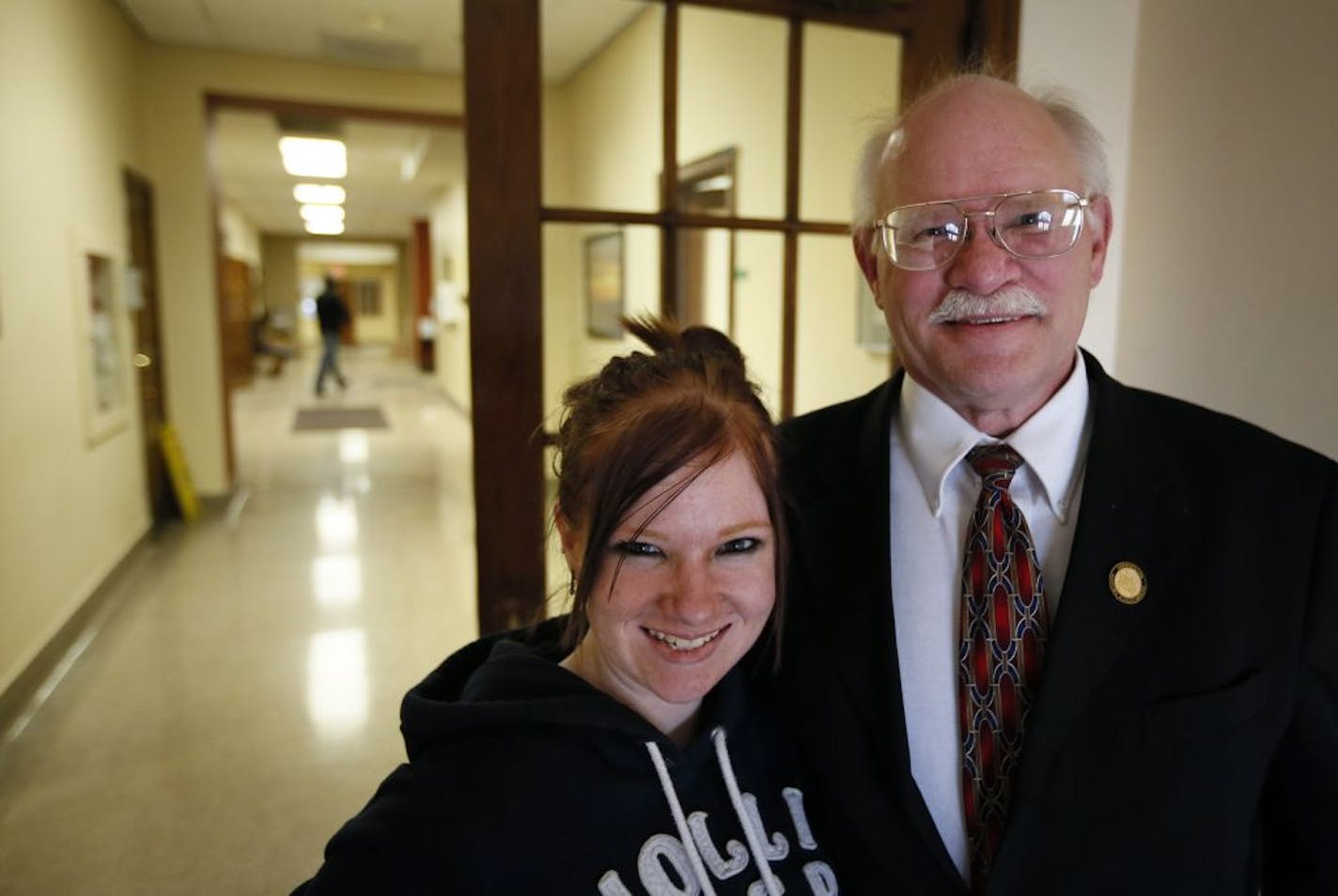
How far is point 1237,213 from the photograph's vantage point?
5.80 ft

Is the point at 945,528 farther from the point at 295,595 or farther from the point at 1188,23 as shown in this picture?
the point at 295,595

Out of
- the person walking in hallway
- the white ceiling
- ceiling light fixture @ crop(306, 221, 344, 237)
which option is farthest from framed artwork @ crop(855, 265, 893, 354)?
ceiling light fixture @ crop(306, 221, 344, 237)

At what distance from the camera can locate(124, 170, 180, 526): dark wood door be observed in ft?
18.8

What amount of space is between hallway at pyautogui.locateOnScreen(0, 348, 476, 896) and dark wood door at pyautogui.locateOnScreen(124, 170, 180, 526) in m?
0.32

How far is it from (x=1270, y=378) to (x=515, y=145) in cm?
150

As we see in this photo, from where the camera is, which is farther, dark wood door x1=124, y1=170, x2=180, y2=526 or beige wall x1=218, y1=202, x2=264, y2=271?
beige wall x1=218, y1=202, x2=264, y2=271

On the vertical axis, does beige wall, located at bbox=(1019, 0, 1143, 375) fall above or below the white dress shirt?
above

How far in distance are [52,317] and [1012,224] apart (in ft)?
13.7

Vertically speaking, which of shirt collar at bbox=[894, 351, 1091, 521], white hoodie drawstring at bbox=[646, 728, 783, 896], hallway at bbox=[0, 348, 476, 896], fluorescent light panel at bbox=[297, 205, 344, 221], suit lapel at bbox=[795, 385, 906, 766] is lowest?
hallway at bbox=[0, 348, 476, 896]

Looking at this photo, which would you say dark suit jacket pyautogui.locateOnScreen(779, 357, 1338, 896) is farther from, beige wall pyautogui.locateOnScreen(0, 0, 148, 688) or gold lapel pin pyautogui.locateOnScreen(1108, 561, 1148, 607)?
beige wall pyautogui.locateOnScreen(0, 0, 148, 688)

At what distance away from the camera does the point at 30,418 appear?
3527 millimetres

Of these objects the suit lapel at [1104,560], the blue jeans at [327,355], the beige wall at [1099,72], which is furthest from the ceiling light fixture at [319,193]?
the suit lapel at [1104,560]

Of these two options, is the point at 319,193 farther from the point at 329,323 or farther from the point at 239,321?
the point at 239,321

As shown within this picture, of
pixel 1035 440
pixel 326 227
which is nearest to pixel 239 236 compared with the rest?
pixel 326 227
